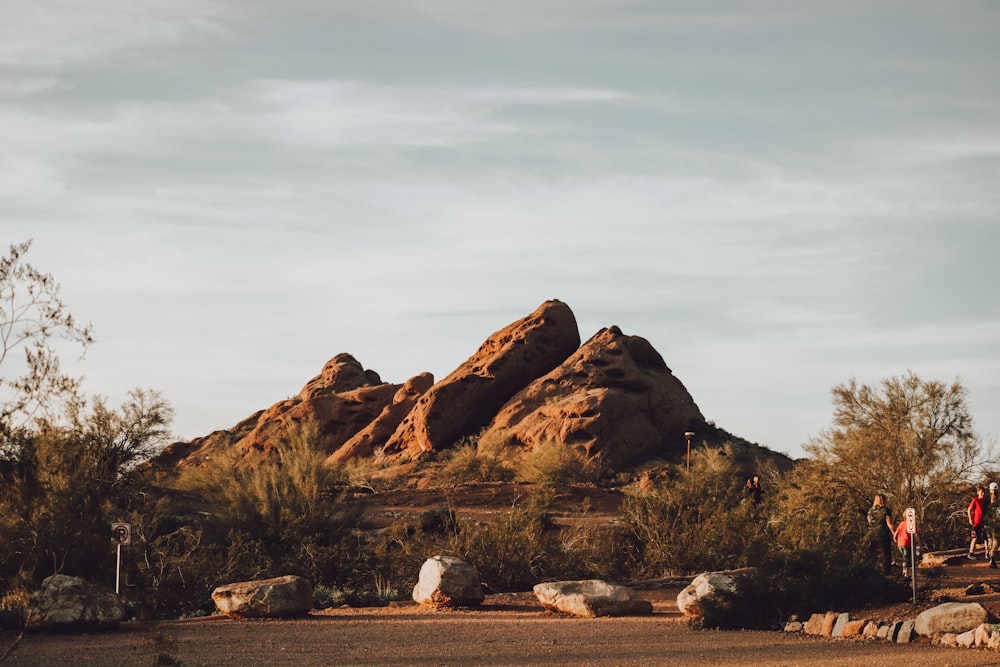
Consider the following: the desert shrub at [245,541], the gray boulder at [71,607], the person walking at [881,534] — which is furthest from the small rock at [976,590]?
the gray boulder at [71,607]

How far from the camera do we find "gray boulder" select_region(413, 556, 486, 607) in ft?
61.0

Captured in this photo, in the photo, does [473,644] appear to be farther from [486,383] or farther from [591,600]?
[486,383]

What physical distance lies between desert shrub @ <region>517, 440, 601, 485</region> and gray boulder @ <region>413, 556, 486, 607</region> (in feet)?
68.2

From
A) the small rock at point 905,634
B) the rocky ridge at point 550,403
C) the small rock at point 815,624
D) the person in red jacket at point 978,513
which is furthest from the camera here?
the rocky ridge at point 550,403

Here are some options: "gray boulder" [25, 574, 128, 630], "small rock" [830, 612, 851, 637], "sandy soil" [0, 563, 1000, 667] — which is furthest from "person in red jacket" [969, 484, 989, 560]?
Result: "gray boulder" [25, 574, 128, 630]

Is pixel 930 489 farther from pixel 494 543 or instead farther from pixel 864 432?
pixel 494 543

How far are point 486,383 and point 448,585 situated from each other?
3138 centimetres

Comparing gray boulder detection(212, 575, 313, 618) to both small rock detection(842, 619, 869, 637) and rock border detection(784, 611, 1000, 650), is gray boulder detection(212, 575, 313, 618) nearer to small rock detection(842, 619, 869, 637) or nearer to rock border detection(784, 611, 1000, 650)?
rock border detection(784, 611, 1000, 650)

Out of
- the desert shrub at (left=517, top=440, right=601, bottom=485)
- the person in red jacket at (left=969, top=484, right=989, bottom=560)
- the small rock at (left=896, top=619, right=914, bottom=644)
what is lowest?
the small rock at (left=896, top=619, right=914, bottom=644)

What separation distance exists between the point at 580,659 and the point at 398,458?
122 ft

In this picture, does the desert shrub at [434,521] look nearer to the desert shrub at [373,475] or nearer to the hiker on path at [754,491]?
the hiker on path at [754,491]

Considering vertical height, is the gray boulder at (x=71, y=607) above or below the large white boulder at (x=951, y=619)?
above

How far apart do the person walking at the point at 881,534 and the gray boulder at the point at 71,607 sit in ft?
41.5

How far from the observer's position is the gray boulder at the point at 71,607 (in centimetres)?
1616
